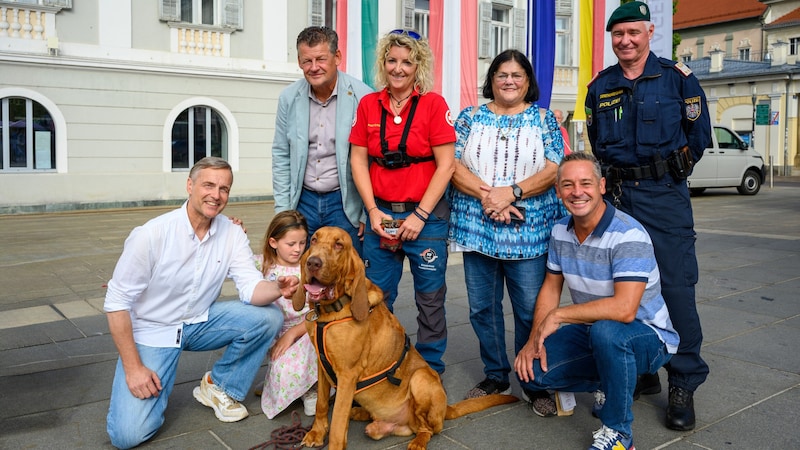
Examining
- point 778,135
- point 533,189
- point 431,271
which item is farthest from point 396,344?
point 778,135

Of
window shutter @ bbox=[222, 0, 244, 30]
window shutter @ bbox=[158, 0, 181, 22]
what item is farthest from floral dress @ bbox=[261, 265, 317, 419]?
window shutter @ bbox=[222, 0, 244, 30]

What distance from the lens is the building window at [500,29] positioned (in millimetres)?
25234

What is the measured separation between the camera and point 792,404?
154 inches

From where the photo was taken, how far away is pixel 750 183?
22.5m

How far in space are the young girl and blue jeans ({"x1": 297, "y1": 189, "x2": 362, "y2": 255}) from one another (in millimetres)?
224

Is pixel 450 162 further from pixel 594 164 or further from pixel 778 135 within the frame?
pixel 778 135

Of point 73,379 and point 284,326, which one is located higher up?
point 284,326

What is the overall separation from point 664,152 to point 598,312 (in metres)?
1.07

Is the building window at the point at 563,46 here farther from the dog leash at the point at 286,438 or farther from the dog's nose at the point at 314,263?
the dog's nose at the point at 314,263

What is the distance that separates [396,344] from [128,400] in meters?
1.38

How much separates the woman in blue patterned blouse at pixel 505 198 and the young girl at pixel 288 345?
0.97 metres

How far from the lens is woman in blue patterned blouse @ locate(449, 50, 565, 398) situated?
398 cm

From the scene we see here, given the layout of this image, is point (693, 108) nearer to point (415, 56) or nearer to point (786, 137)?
point (415, 56)

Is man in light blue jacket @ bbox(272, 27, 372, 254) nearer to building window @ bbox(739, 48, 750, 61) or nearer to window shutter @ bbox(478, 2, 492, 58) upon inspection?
window shutter @ bbox(478, 2, 492, 58)
